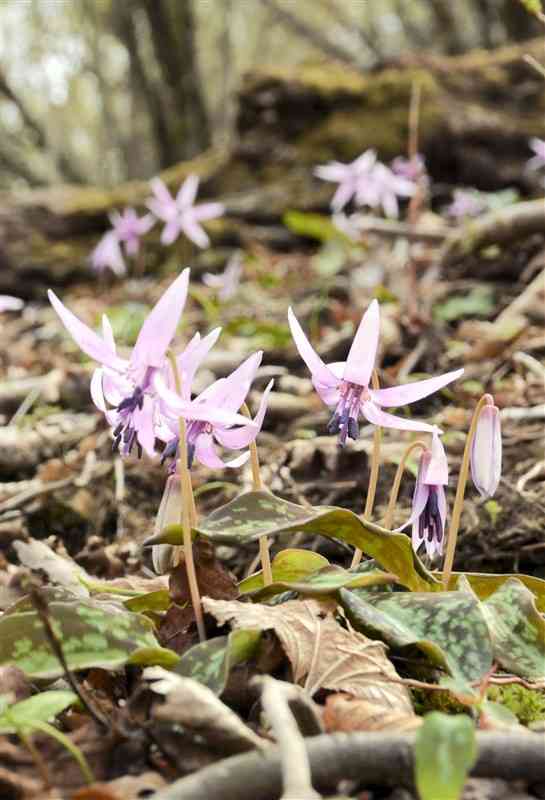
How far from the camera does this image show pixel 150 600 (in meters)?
1.32

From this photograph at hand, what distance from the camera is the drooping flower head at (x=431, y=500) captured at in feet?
4.46

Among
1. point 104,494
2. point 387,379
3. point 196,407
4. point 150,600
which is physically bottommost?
point 104,494

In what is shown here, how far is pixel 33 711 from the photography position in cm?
94

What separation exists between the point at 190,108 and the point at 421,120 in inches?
148

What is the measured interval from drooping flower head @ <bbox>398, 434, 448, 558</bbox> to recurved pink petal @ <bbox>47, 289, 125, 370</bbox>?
19.5 inches

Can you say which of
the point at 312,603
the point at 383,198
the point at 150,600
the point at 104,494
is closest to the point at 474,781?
the point at 312,603

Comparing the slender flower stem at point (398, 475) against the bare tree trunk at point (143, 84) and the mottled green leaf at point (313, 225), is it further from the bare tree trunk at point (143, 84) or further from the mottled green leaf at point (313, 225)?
the bare tree trunk at point (143, 84)

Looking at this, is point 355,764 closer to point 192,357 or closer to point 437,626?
point 437,626

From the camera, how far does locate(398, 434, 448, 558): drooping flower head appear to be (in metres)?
1.36

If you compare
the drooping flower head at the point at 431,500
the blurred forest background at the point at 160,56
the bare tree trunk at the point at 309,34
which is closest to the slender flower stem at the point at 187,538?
the drooping flower head at the point at 431,500

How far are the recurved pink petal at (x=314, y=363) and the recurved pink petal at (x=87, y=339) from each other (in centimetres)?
24

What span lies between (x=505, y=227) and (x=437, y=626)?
8.60 feet

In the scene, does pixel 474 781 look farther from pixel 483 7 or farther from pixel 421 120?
pixel 483 7

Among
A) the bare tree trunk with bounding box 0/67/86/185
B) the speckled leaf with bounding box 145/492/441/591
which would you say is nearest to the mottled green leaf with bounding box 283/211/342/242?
the speckled leaf with bounding box 145/492/441/591
